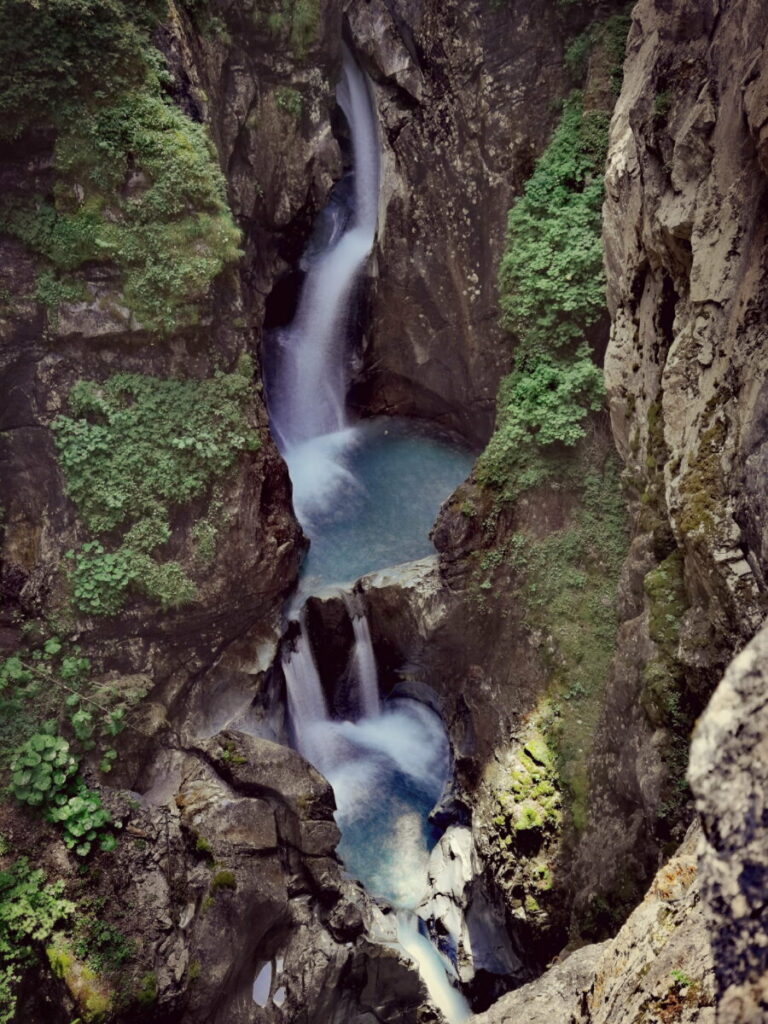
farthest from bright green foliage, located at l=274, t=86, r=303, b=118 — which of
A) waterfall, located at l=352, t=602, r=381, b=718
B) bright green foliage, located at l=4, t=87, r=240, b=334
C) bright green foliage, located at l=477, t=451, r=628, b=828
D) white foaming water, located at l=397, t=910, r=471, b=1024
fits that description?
white foaming water, located at l=397, t=910, r=471, b=1024

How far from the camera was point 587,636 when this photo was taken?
28.4 ft

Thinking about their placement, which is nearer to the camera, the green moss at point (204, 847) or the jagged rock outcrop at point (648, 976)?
the jagged rock outcrop at point (648, 976)

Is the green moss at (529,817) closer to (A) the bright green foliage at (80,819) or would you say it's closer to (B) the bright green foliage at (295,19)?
(A) the bright green foliage at (80,819)

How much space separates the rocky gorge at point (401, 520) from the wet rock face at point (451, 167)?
2.8 inches

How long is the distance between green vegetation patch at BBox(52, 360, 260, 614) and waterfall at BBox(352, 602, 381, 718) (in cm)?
303

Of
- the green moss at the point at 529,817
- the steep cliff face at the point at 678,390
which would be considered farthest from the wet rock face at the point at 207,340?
the steep cliff face at the point at 678,390

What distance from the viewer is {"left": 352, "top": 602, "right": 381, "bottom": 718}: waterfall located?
434 inches

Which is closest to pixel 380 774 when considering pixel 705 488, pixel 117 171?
pixel 705 488

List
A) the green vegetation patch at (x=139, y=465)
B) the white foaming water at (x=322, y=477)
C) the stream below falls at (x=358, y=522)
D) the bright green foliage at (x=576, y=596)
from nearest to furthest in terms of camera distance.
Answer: the bright green foliage at (x=576, y=596)
the green vegetation patch at (x=139, y=465)
the stream below falls at (x=358, y=522)
the white foaming water at (x=322, y=477)

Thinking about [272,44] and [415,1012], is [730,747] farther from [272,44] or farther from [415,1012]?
[272,44]

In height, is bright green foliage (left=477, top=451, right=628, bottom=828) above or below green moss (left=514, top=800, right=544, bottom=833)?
above

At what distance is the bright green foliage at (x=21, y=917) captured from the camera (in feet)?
20.1

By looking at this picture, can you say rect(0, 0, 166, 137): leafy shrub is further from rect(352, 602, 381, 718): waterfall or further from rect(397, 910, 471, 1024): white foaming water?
rect(397, 910, 471, 1024): white foaming water

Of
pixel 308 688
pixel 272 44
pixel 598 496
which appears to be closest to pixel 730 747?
pixel 598 496
